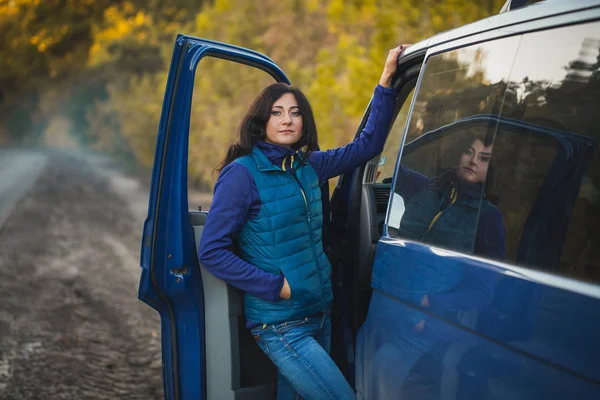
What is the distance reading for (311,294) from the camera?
2.64 meters

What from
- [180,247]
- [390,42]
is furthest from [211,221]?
[390,42]

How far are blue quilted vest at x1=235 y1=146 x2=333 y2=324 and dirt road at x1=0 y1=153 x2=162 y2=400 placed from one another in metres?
2.72

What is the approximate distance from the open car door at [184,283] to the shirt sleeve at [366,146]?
23.5 inches

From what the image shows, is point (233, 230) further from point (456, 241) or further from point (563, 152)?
point (563, 152)

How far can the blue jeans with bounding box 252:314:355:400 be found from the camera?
2.58m

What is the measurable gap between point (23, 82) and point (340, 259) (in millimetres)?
59065

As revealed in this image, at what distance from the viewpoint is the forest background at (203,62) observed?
11.0m

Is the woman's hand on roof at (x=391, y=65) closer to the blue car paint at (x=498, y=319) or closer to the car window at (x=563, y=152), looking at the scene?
the blue car paint at (x=498, y=319)

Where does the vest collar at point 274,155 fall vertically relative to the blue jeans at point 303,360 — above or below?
above

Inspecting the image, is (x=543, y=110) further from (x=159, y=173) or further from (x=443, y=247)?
(x=159, y=173)

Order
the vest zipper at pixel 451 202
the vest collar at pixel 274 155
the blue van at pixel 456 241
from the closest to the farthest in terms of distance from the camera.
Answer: the blue van at pixel 456 241 → the vest zipper at pixel 451 202 → the vest collar at pixel 274 155

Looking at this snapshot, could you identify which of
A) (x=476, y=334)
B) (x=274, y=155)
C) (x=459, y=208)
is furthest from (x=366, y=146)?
(x=476, y=334)

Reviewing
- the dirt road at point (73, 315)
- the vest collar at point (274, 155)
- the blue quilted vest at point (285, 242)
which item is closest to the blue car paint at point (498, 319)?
the blue quilted vest at point (285, 242)

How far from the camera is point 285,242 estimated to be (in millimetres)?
2584
